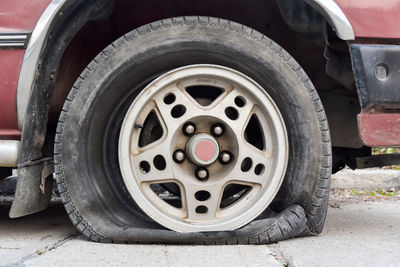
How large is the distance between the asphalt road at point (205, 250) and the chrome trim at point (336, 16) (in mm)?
809

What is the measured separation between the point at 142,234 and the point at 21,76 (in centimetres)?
80

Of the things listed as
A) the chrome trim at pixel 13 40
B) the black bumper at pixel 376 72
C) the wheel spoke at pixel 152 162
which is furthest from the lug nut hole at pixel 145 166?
the black bumper at pixel 376 72

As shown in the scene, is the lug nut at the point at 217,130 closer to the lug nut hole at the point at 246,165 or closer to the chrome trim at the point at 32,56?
the lug nut hole at the point at 246,165

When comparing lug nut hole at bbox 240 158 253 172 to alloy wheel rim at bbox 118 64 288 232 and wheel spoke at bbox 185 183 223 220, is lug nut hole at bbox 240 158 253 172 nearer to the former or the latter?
alloy wheel rim at bbox 118 64 288 232

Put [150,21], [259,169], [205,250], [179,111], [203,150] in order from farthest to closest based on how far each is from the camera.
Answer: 1. [150,21]
2. [179,111]
3. [259,169]
4. [203,150]
5. [205,250]

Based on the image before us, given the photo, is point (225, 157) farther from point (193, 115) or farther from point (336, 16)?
point (336, 16)

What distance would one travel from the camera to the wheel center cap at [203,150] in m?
1.85

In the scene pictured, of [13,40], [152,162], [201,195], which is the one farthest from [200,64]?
[13,40]

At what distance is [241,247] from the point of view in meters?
1.76

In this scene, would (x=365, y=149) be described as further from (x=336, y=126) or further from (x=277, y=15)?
(x=277, y=15)

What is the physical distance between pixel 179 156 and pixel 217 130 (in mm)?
186

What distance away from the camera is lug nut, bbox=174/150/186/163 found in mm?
1875

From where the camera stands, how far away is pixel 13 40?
191cm

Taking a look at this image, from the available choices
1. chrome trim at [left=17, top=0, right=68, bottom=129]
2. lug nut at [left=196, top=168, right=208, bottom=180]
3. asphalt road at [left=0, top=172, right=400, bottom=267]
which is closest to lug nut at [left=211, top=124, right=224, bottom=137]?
lug nut at [left=196, top=168, right=208, bottom=180]
